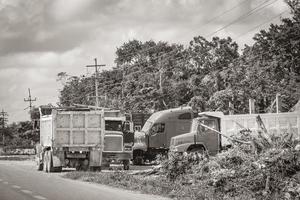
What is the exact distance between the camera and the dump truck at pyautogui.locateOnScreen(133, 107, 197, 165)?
34.8m

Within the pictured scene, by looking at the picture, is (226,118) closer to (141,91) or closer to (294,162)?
(294,162)

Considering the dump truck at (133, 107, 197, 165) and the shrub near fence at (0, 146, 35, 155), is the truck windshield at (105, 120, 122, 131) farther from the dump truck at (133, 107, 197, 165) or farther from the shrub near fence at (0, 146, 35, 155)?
the shrub near fence at (0, 146, 35, 155)

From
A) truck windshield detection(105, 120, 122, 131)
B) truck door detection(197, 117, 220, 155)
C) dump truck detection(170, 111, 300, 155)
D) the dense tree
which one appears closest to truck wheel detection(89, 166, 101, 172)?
truck windshield detection(105, 120, 122, 131)

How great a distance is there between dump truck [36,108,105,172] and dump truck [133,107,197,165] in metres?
7.06

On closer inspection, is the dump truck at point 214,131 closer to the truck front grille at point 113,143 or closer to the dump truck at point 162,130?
the truck front grille at point 113,143

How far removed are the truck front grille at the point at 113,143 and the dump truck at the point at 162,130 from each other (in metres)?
5.04

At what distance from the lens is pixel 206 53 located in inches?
2980

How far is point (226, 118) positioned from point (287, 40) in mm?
24930

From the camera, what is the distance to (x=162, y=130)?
115ft

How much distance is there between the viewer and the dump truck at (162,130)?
3481 centimetres

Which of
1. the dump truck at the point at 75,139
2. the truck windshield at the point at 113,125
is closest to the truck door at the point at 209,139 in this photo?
the truck windshield at the point at 113,125

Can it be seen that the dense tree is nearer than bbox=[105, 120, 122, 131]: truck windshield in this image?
No

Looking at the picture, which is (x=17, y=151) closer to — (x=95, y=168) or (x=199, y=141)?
(x=95, y=168)

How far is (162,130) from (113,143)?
18.2ft
